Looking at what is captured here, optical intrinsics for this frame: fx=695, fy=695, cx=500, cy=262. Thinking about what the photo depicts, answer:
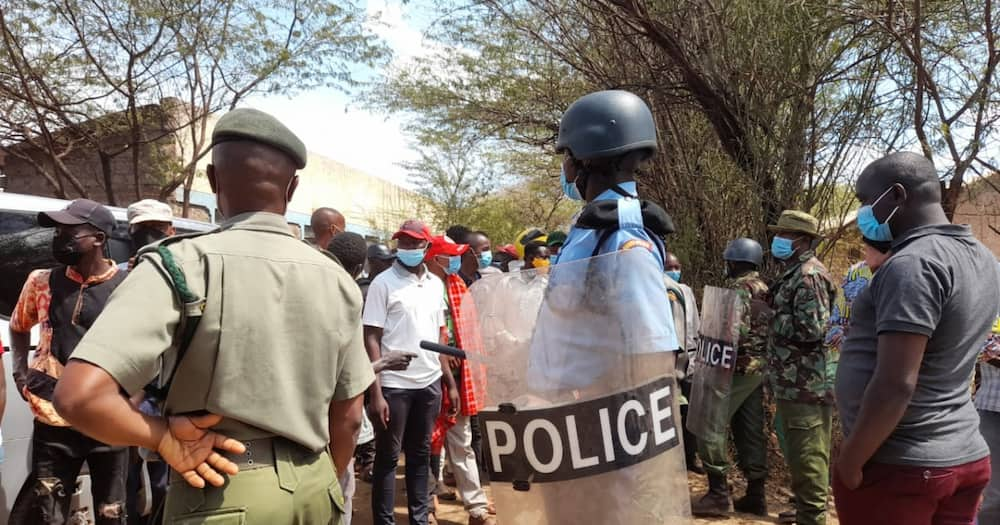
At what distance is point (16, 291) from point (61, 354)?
77 centimetres

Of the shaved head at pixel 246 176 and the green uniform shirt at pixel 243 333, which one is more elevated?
the shaved head at pixel 246 176

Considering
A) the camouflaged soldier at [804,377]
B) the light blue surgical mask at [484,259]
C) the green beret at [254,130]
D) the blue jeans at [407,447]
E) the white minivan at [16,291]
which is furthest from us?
the light blue surgical mask at [484,259]

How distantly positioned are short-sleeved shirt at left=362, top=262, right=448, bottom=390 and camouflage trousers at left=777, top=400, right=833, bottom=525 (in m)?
2.15

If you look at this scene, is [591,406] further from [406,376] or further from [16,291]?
[16,291]

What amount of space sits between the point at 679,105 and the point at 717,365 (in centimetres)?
299

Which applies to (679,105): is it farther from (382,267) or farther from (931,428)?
(931,428)

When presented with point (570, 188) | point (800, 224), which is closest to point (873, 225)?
point (570, 188)

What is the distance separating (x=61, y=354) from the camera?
3.12 metres

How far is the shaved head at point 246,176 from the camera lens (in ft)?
5.74

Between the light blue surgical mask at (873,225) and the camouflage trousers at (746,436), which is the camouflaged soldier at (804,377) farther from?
the light blue surgical mask at (873,225)

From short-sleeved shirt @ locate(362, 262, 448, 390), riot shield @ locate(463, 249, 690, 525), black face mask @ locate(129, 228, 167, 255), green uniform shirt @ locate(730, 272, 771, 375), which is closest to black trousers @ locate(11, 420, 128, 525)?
black face mask @ locate(129, 228, 167, 255)

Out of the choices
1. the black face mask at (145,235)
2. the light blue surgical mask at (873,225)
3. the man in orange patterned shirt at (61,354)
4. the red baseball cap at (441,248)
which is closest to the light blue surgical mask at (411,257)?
the red baseball cap at (441,248)

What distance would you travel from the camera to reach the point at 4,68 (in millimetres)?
10305

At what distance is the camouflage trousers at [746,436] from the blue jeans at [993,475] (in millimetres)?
1719
